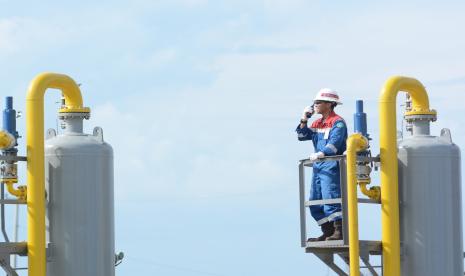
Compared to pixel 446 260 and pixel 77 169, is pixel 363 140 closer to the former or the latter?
→ pixel 446 260

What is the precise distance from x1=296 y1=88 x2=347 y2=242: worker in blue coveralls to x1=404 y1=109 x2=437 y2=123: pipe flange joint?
1.12 metres

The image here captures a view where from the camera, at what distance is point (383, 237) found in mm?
19031

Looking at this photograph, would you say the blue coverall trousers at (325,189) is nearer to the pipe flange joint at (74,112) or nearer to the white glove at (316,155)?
the white glove at (316,155)

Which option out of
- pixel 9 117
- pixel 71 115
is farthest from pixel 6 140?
pixel 71 115

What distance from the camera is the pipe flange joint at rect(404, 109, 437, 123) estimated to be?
1947cm

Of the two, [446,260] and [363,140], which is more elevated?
[363,140]

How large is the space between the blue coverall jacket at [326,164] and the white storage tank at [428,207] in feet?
3.36

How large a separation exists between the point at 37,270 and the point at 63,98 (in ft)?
8.52

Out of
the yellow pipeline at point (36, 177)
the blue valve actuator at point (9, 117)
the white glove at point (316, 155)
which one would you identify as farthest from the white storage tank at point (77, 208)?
the white glove at point (316, 155)

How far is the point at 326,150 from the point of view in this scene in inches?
747

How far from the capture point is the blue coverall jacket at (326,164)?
19.0 m

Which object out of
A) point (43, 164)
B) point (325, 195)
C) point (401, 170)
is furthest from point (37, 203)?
point (401, 170)

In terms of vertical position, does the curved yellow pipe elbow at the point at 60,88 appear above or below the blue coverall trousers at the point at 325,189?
above

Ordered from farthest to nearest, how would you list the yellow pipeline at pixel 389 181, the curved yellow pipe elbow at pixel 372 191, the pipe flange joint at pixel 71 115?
the curved yellow pipe elbow at pixel 372 191 < the yellow pipeline at pixel 389 181 < the pipe flange joint at pixel 71 115
